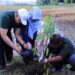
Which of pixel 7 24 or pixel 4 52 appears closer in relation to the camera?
pixel 7 24

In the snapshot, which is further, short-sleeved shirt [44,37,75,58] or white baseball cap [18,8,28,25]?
white baseball cap [18,8,28,25]

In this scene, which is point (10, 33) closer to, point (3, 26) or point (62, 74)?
point (3, 26)

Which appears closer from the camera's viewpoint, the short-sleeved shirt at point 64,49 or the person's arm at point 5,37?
the short-sleeved shirt at point 64,49

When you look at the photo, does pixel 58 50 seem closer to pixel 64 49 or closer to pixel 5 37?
pixel 64 49

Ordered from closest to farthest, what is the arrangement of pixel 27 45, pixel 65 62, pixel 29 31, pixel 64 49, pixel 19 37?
pixel 64 49 < pixel 65 62 < pixel 27 45 < pixel 29 31 < pixel 19 37

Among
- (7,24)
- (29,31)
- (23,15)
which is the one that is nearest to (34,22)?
(29,31)

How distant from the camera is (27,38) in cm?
589

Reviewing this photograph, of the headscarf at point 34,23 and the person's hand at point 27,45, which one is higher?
the headscarf at point 34,23

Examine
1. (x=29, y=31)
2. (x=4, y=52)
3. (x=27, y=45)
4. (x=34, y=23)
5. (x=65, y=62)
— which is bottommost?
(x=65, y=62)

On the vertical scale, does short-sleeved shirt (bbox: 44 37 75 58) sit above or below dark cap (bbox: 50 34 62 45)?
below

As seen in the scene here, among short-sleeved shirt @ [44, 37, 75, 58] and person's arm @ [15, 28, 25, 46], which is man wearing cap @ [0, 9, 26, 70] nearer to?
person's arm @ [15, 28, 25, 46]

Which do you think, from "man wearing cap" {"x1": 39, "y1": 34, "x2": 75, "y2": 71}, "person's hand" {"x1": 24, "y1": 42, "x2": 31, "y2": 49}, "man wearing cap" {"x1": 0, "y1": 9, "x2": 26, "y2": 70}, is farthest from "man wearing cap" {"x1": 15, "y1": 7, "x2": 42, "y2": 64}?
"man wearing cap" {"x1": 39, "y1": 34, "x2": 75, "y2": 71}

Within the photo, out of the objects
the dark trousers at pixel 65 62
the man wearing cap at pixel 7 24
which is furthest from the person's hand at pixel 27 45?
the dark trousers at pixel 65 62

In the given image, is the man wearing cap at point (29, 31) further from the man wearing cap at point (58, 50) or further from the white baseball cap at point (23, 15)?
the man wearing cap at point (58, 50)
